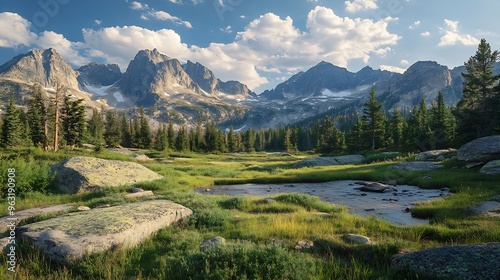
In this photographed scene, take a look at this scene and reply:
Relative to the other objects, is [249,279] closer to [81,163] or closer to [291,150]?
[81,163]

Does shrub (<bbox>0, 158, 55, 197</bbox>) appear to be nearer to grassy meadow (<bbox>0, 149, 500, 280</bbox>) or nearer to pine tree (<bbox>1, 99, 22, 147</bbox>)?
grassy meadow (<bbox>0, 149, 500, 280</bbox>)

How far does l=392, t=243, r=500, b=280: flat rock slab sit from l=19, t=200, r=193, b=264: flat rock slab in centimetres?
761

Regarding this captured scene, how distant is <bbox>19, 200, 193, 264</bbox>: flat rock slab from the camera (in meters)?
7.46

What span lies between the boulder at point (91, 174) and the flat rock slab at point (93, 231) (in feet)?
41.1

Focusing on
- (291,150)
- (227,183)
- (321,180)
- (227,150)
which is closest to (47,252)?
(227,183)

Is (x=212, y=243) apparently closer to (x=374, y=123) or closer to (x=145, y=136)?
(x=374, y=123)

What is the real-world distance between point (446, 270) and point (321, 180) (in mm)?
27093

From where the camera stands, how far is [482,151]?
27250 millimetres

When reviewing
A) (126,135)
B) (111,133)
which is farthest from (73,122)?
(126,135)

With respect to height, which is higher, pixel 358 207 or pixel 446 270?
pixel 446 270

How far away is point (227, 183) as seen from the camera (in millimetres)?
31375

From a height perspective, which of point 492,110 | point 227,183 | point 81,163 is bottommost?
point 227,183

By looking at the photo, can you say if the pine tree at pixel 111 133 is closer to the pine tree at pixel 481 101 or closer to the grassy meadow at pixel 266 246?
the grassy meadow at pixel 266 246

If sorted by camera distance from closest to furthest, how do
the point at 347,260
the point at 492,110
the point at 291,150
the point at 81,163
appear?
1. the point at 347,260
2. the point at 81,163
3. the point at 492,110
4. the point at 291,150
